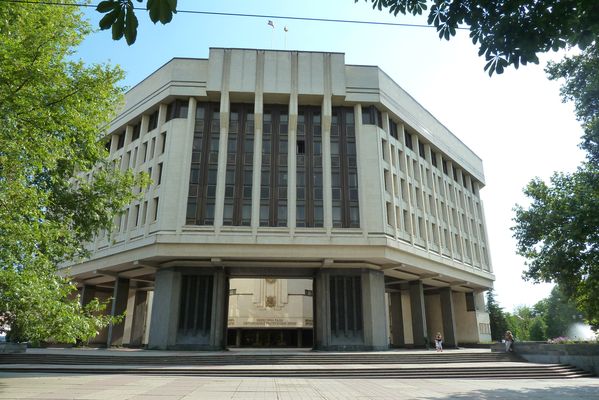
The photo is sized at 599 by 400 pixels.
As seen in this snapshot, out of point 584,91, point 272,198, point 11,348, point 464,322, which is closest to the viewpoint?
point 584,91

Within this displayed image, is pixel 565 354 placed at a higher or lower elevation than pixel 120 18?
lower

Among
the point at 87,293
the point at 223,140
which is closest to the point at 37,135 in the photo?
the point at 223,140

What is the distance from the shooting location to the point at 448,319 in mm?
40594

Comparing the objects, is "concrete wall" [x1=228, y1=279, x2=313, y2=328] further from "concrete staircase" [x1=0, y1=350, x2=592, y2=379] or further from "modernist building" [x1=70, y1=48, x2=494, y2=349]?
"concrete staircase" [x1=0, y1=350, x2=592, y2=379]

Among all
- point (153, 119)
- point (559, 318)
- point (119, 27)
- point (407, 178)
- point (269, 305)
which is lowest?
point (559, 318)

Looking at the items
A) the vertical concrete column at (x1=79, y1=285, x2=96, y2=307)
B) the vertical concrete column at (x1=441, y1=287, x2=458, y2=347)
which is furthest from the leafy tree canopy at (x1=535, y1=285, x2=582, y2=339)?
the vertical concrete column at (x1=79, y1=285, x2=96, y2=307)

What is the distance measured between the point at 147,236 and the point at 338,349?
1724 centimetres

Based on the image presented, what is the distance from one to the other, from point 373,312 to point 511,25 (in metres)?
27.6

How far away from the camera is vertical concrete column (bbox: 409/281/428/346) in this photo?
3562 centimetres

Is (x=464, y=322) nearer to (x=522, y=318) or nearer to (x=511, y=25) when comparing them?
(x=511, y=25)

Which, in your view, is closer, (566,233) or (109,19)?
(109,19)

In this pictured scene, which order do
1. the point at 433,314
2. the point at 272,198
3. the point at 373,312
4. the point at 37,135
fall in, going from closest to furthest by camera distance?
the point at 37,135 → the point at 373,312 → the point at 272,198 → the point at 433,314

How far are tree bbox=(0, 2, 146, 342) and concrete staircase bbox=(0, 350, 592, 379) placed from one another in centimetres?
871

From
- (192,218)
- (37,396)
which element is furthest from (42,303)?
(192,218)
